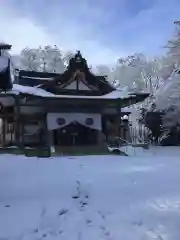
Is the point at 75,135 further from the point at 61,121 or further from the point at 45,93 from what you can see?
the point at 45,93

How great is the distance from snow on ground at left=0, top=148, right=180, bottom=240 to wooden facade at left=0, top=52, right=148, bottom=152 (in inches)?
459

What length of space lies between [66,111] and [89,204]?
15546 millimetres

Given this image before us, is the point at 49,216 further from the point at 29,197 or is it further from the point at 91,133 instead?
the point at 91,133

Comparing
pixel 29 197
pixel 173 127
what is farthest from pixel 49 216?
pixel 173 127

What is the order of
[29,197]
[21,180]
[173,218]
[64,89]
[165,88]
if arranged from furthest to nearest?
[64,89]
[165,88]
[21,180]
[29,197]
[173,218]

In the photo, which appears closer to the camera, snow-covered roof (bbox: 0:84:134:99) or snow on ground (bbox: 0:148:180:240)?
snow on ground (bbox: 0:148:180:240)

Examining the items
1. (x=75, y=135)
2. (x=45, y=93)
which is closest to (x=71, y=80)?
(x=45, y=93)

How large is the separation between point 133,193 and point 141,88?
44.4 metres

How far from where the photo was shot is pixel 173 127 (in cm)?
2486

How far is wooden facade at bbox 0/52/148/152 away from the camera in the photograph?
22328 mm

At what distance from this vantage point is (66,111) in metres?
22.8

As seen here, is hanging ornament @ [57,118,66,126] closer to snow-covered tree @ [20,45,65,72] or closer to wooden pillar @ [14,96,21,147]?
wooden pillar @ [14,96,21,147]

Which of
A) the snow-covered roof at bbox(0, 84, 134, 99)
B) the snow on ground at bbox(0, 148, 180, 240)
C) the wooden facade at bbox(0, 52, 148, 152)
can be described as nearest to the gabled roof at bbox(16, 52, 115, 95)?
the wooden facade at bbox(0, 52, 148, 152)

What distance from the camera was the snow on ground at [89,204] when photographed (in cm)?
602
